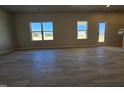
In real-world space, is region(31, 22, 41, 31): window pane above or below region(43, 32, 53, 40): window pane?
above

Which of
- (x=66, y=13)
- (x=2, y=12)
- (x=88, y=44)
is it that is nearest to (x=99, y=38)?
(x=88, y=44)

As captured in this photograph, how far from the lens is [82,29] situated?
25.1 ft

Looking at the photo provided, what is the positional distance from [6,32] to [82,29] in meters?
4.91

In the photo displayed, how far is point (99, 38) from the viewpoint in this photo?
25.7 ft

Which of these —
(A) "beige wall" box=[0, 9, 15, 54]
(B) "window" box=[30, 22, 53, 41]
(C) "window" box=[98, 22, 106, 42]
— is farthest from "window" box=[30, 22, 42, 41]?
(C) "window" box=[98, 22, 106, 42]

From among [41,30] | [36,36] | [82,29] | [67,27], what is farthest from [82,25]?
[36,36]

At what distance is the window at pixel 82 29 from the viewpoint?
24.8 ft

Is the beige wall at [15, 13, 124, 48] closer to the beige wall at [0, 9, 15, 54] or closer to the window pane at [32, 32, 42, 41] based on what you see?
the window pane at [32, 32, 42, 41]

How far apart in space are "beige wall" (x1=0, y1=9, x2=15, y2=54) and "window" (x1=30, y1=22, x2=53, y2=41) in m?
1.31

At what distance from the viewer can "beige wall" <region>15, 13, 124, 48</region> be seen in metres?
7.20

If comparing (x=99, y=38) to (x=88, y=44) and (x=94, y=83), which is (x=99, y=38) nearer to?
(x=88, y=44)
